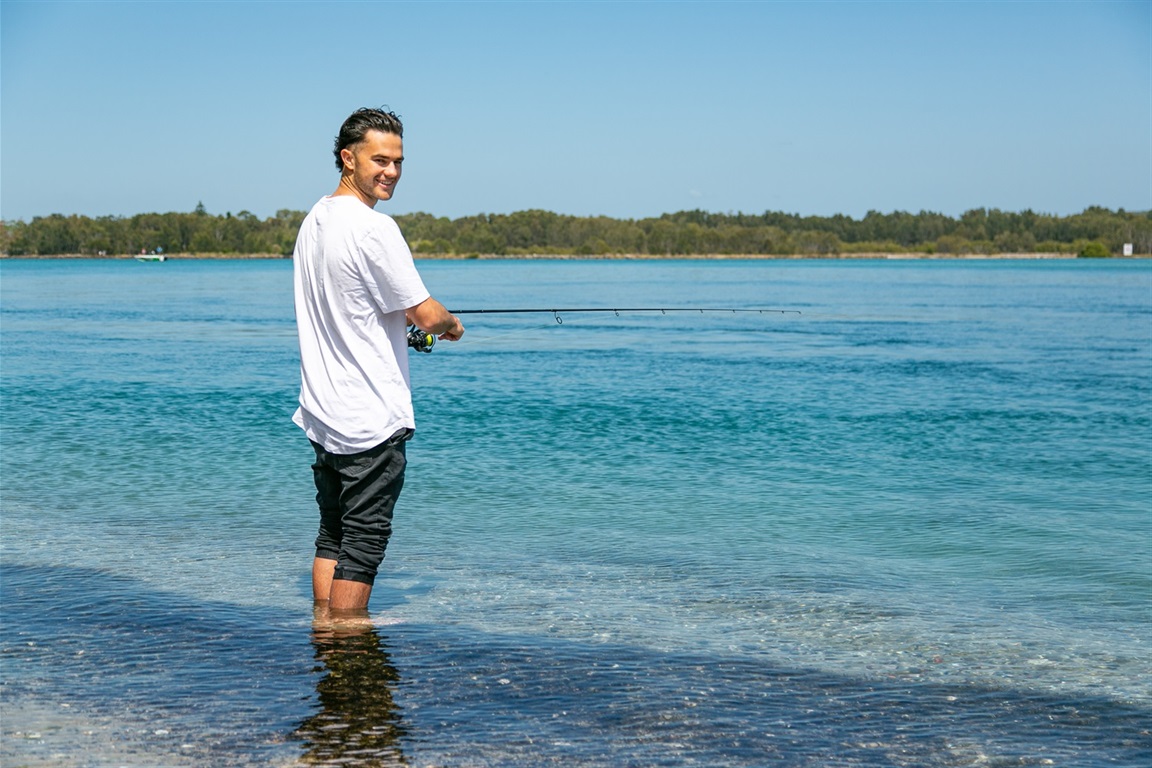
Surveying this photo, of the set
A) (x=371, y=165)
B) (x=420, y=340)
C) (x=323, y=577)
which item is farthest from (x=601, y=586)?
(x=371, y=165)

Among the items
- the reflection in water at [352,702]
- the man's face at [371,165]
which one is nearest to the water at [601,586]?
the reflection in water at [352,702]

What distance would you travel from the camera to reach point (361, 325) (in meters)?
4.23

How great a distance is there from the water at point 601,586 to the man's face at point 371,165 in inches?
69.6

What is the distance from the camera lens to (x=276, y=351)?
25828 millimetres

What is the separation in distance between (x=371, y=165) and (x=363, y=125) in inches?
5.8

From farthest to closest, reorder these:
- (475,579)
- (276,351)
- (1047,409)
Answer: (276,351) < (1047,409) < (475,579)

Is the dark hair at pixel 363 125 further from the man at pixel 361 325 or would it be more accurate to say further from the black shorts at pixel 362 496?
the black shorts at pixel 362 496

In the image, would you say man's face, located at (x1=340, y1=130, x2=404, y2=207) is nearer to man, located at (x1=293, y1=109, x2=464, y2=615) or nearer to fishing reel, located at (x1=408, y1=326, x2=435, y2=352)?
man, located at (x1=293, y1=109, x2=464, y2=615)

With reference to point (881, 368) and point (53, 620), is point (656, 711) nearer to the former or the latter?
point (53, 620)

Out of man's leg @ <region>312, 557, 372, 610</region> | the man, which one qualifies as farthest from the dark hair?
man's leg @ <region>312, 557, 372, 610</region>

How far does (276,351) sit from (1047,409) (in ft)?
52.3

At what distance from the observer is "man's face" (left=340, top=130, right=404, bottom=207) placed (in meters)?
4.36

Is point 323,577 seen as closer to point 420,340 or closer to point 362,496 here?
point 362,496

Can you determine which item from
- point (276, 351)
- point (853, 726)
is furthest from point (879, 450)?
point (276, 351)
